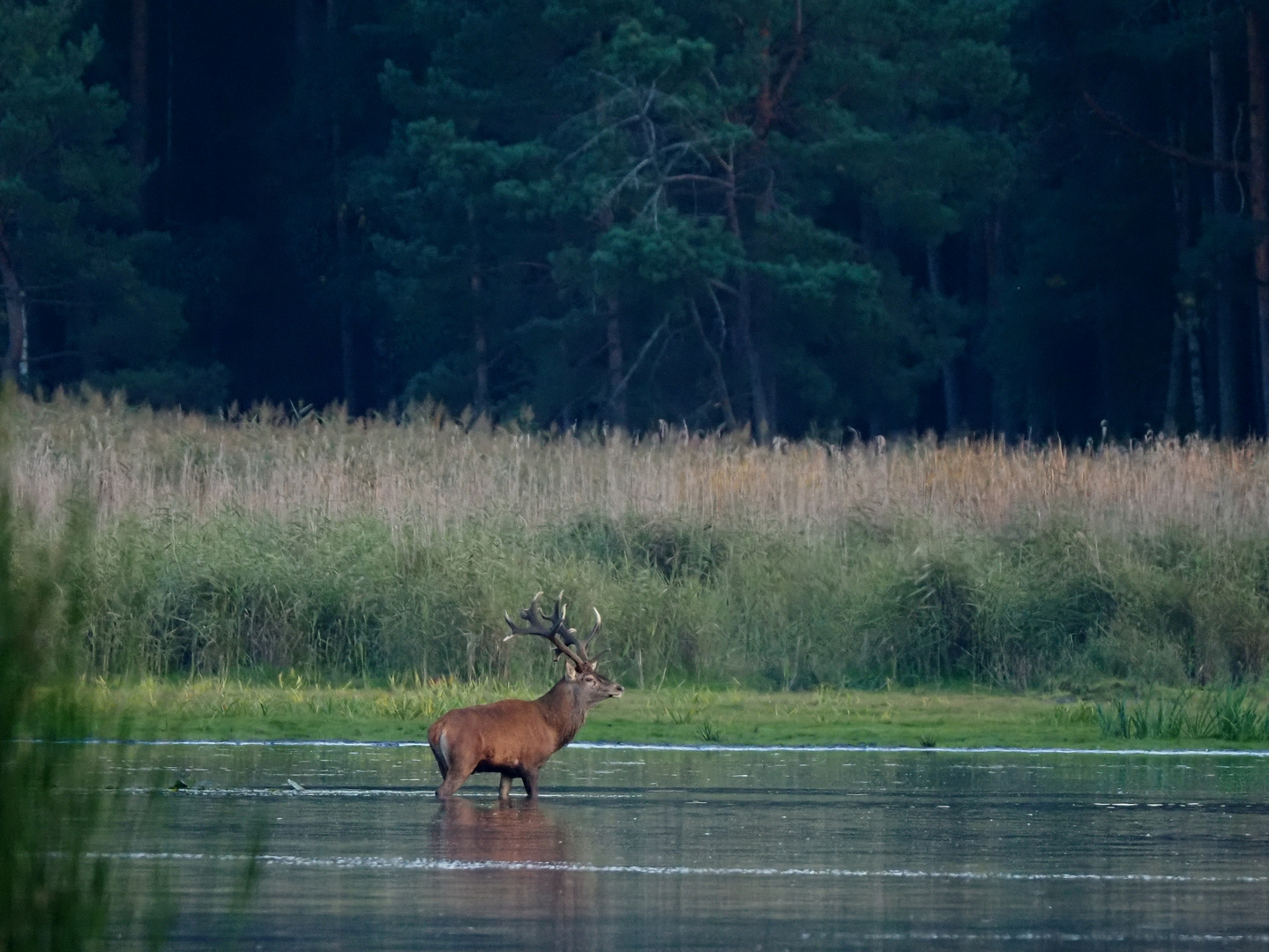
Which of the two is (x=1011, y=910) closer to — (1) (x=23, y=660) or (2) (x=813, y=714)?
(1) (x=23, y=660)

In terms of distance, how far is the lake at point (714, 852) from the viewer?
873 cm

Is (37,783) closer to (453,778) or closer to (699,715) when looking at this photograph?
(453,778)

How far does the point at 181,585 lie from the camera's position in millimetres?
19719

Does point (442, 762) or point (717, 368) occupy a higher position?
point (717, 368)

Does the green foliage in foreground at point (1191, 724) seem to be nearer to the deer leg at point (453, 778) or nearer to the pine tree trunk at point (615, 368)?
the deer leg at point (453, 778)

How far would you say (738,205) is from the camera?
4716 centimetres

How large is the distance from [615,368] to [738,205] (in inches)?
166

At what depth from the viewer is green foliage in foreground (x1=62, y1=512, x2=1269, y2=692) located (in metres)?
19.3

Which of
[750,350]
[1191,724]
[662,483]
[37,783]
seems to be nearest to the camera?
[37,783]

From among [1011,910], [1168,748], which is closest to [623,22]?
[1168,748]

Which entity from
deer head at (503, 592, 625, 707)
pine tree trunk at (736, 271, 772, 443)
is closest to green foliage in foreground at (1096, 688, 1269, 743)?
deer head at (503, 592, 625, 707)

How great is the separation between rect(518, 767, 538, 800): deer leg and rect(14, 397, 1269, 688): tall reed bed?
5.77m


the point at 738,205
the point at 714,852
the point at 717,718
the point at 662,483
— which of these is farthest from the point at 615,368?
the point at 714,852

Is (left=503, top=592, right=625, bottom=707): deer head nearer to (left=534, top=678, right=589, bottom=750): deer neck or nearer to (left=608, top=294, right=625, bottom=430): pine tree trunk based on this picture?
(left=534, top=678, right=589, bottom=750): deer neck
